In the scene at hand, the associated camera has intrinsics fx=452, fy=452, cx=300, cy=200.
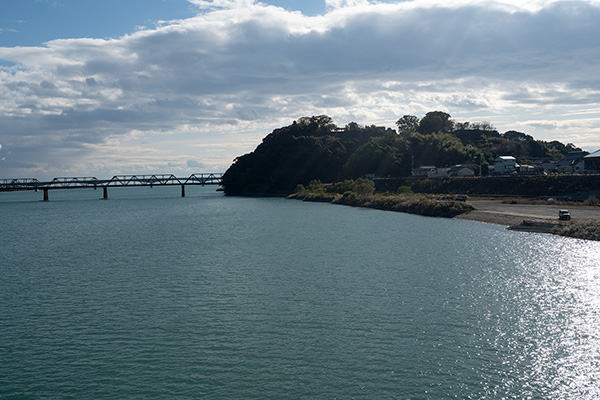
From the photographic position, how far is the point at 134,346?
85.0 ft

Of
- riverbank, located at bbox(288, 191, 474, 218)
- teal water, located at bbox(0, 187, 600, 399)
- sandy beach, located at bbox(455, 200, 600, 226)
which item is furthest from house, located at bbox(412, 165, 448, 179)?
teal water, located at bbox(0, 187, 600, 399)

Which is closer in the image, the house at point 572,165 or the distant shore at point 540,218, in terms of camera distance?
the distant shore at point 540,218

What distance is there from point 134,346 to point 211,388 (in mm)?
7409

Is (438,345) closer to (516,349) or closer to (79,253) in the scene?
(516,349)

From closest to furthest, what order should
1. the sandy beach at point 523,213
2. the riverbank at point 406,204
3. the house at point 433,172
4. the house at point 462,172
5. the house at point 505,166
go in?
the sandy beach at point 523,213 < the riverbank at point 406,204 < the house at point 462,172 < the house at point 433,172 < the house at point 505,166

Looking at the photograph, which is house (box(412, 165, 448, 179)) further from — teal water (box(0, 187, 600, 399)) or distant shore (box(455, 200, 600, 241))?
teal water (box(0, 187, 600, 399))

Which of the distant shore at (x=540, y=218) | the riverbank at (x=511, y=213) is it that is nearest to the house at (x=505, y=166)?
the riverbank at (x=511, y=213)

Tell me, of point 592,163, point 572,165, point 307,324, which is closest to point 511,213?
point 592,163

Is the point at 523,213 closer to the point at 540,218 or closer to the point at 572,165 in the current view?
the point at 540,218

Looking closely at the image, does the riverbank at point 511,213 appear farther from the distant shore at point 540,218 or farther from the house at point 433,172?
the house at point 433,172

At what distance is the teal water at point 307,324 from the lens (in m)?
21.3

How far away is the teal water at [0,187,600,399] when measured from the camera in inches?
838

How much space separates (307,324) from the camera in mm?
29156

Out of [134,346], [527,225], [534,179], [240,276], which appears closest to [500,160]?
[534,179]
